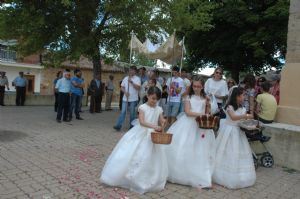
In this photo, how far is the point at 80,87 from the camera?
12.8 meters

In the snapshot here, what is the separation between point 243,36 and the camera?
74.5 ft

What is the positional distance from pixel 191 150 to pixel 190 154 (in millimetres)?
69

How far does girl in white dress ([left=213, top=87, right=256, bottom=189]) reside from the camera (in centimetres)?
587

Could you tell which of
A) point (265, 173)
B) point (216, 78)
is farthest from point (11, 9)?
point (265, 173)

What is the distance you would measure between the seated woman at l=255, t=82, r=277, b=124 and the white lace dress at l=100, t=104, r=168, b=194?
3.59 meters

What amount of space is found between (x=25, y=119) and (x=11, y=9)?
5.08 m

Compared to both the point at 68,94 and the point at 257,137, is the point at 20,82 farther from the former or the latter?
the point at 257,137

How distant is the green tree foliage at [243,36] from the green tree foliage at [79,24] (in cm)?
594

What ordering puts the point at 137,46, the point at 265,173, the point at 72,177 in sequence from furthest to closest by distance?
the point at 137,46
the point at 265,173
the point at 72,177

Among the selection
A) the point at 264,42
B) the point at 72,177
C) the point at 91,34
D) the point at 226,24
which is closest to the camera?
the point at 72,177

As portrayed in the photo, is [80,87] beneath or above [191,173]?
above

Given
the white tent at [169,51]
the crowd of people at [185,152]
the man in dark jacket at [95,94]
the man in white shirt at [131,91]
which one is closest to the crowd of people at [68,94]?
the man in white shirt at [131,91]

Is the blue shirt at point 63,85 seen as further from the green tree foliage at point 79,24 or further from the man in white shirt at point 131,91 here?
the green tree foliage at point 79,24

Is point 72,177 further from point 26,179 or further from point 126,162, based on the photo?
point 126,162
